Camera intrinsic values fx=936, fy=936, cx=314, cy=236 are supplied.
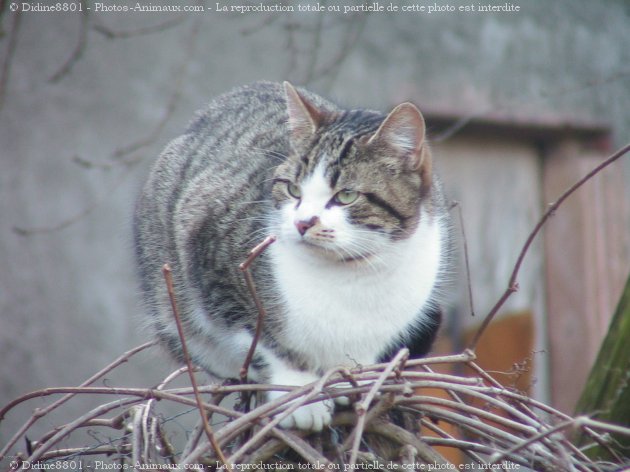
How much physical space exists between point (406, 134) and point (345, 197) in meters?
0.18

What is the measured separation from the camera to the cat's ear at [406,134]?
189 cm

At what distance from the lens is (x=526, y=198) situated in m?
4.71

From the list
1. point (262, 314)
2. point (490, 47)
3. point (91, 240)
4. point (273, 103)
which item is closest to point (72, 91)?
point (91, 240)

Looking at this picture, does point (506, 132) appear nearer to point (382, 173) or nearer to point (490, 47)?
point (490, 47)

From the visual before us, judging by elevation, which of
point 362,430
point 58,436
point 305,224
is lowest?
point 58,436

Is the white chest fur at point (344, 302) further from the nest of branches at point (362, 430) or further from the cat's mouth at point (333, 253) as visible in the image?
the nest of branches at point (362, 430)

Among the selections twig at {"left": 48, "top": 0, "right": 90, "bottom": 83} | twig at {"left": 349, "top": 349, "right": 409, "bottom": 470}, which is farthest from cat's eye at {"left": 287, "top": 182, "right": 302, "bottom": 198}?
twig at {"left": 48, "top": 0, "right": 90, "bottom": 83}

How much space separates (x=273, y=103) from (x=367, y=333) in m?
0.78

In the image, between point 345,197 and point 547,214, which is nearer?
point 547,214

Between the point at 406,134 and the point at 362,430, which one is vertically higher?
the point at 406,134

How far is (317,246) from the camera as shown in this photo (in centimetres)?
188

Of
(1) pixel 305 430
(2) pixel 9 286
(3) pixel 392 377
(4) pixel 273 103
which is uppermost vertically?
(4) pixel 273 103

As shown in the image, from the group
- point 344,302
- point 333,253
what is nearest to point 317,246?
point 333,253

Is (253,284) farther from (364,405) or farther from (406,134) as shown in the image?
(406,134)
